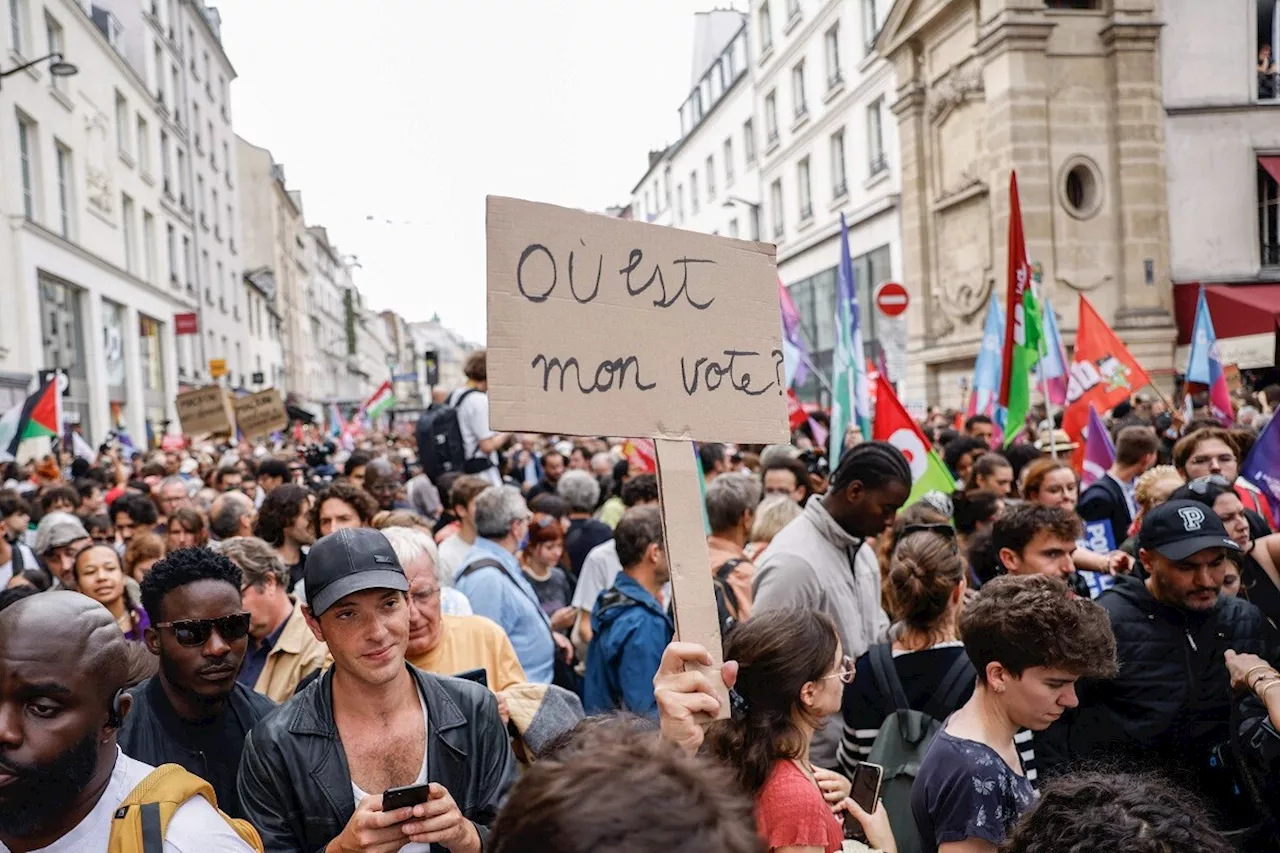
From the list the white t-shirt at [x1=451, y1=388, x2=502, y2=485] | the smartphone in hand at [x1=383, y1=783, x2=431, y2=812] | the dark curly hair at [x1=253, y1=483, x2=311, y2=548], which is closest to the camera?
the smartphone in hand at [x1=383, y1=783, x2=431, y2=812]

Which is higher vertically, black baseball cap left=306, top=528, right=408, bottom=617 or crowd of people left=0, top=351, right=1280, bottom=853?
black baseball cap left=306, top=528, right=408, bottom=617

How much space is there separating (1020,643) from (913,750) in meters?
Result: 0.58

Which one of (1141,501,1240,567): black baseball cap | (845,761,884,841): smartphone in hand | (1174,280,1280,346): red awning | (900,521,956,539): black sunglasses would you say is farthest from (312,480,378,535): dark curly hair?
(1174,280,1280,346): red awning

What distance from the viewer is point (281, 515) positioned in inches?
232

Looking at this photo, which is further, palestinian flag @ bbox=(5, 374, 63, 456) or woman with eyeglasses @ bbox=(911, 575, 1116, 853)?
palestinian flag @ bbox=(5, 374, 63, 456)

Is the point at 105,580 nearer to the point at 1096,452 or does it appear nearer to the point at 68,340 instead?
the point at 1096,452

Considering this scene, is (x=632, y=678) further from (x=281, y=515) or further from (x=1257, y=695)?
(x=281, y=515)

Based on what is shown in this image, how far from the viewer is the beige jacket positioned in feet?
12.4

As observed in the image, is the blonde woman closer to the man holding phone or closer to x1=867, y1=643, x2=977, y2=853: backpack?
x1=867, y1=643, x2=977, y2=853: backpack

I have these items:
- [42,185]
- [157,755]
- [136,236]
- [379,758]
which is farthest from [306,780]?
[136,236]

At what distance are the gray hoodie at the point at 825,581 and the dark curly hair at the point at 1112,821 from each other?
218cm

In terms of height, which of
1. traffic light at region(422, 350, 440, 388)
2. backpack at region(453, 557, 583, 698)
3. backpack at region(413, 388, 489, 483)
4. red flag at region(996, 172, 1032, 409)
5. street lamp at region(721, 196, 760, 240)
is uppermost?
street lamp at region(721, 196, 760, 240)

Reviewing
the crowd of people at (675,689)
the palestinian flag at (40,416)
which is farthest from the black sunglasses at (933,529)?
the palestinian flag at (40,416)

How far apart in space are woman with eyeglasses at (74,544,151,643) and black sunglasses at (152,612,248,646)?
6.77 ft
